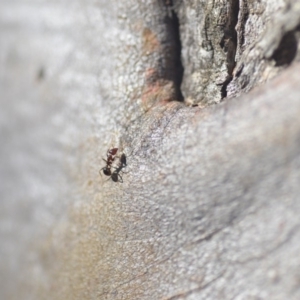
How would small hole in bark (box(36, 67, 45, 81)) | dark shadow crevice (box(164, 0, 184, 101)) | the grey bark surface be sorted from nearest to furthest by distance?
1. the grey bark surface
2. dark shadow crevice (box(164, 0, 184, 101))
3. small hole in bark (box(36, 67, 45, 81))

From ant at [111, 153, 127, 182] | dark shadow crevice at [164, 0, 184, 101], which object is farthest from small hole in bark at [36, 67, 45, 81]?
ant at [111, 153, 127, 182]

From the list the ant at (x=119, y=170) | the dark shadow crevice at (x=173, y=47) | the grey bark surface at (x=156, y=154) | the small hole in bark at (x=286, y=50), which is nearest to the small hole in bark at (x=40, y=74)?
the grey bark surface at (x=156, y=154)

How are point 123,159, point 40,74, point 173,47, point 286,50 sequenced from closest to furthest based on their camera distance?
point 286,50 → point 123,159 → point 173,47 → point 40,74

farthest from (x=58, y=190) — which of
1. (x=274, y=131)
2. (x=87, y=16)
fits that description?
(x=274, y=131)

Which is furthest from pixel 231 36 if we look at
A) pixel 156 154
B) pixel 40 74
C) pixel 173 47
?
pixel 40 74

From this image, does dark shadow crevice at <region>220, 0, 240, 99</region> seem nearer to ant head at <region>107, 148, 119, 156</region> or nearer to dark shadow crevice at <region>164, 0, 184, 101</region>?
dark shadow crevice at <region>164, 0, 184, 101</region>

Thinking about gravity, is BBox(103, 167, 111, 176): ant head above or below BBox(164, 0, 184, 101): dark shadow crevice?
below

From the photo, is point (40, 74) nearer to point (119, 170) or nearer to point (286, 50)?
point (119, 170)
